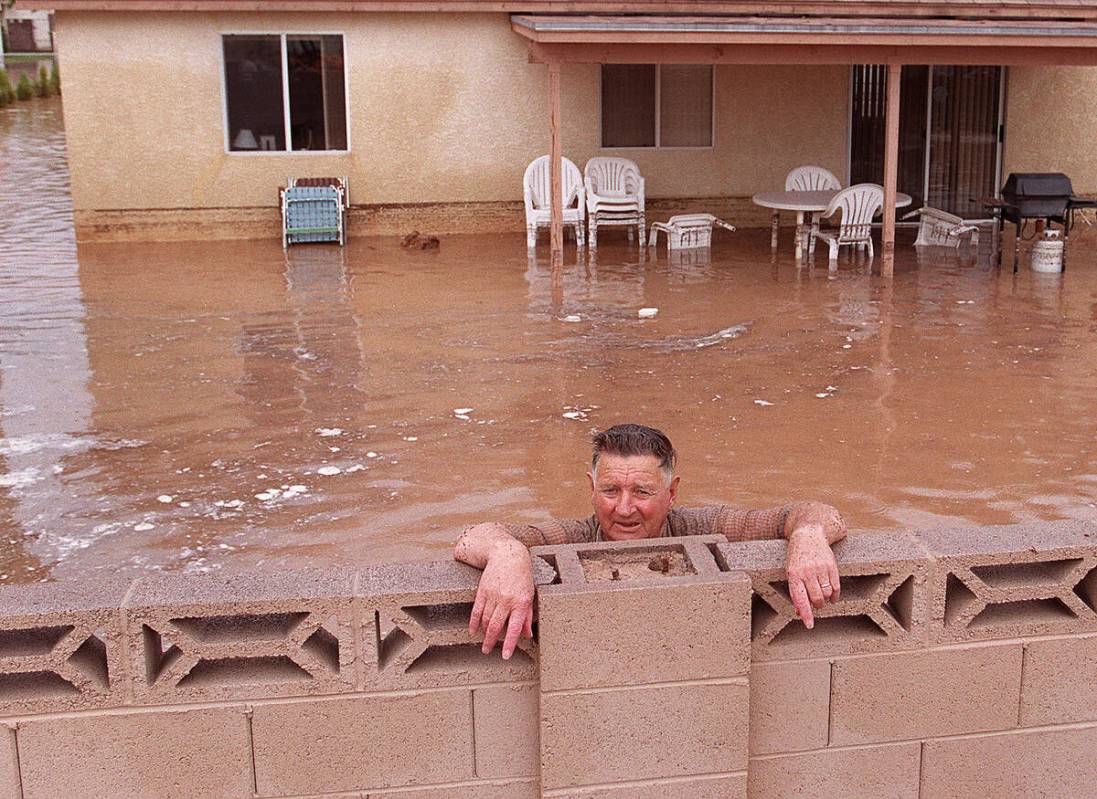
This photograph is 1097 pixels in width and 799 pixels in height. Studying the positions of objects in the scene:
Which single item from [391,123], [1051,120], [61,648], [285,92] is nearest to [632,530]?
[61,648]

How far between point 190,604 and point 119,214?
14448 millimetres

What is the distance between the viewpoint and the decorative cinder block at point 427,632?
9.77 ft

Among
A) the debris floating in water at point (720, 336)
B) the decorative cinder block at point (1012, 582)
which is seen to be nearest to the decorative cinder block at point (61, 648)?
the decorative cinder block at point (1012, 582)

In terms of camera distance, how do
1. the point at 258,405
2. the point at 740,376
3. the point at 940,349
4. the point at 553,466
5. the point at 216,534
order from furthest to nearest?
the point at 940,349 < the point at 740,376 < the point at 258,405 < the point at 553,466 < the point at 216,534

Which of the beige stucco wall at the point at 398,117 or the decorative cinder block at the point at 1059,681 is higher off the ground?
the beige stucco wall at the point at 398,117

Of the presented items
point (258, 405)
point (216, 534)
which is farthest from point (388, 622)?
point (258, 405)

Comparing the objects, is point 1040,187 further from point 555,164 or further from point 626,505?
point 626,505

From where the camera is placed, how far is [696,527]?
388 centimetres

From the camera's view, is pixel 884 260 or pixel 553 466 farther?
pixel 884 260

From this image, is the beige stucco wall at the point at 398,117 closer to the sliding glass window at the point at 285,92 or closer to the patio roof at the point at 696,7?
the sliding glass window at the point at 285,92

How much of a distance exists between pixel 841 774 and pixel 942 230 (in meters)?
13.8

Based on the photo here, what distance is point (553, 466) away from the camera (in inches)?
298

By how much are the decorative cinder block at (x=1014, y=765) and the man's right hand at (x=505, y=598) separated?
1201 mm

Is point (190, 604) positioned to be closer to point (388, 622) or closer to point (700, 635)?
point (388, 622)
